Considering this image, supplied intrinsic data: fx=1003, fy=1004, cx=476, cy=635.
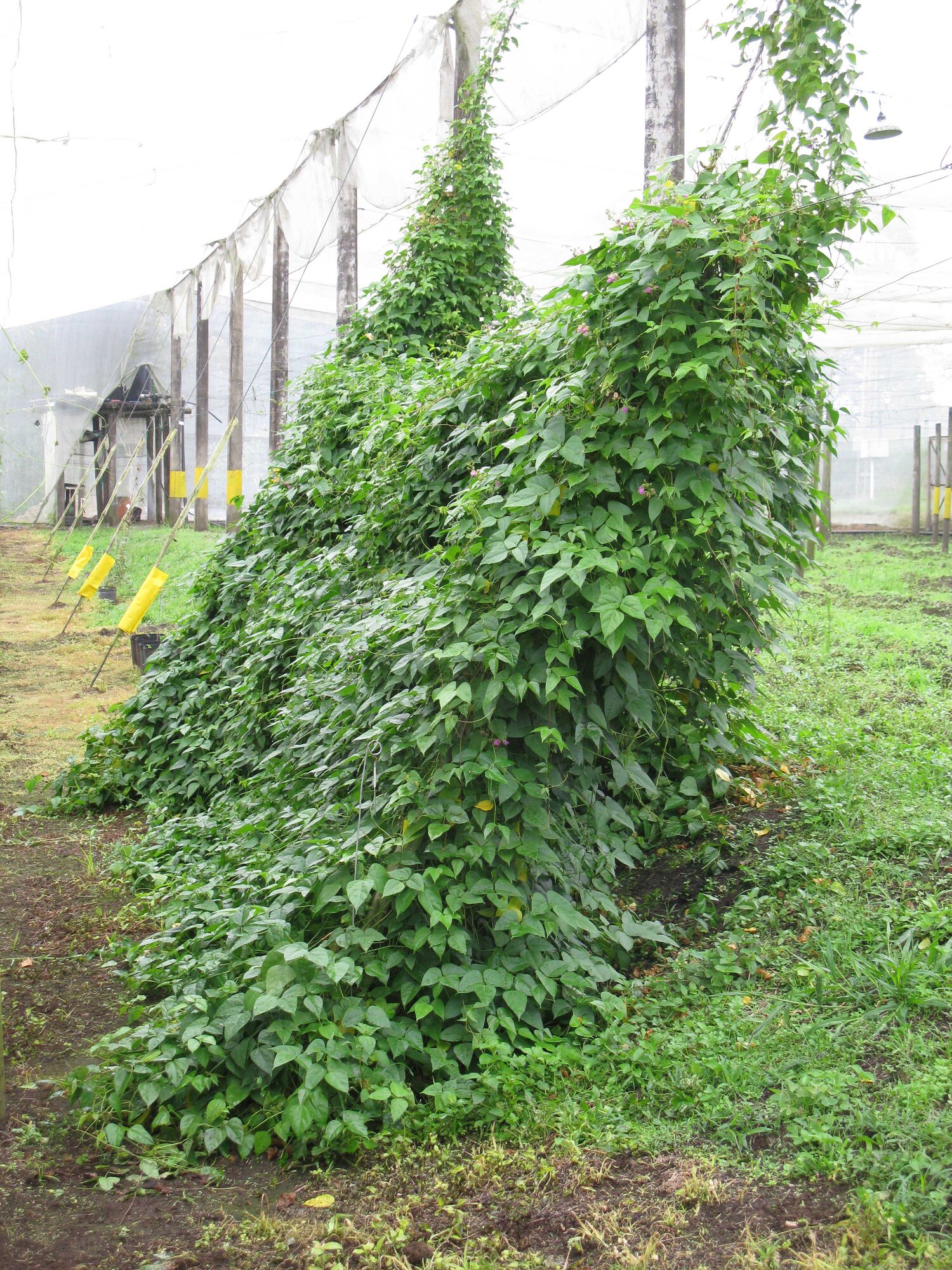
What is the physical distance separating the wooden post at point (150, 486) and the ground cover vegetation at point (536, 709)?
1959 centimetres

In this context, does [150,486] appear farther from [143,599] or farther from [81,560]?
[143,599]

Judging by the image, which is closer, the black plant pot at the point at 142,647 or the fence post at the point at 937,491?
the black plant pot at the point at 142,647

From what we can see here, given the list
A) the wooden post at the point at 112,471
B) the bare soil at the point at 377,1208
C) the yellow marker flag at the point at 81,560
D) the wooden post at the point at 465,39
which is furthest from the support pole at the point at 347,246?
the wooden post at the point at 112,471

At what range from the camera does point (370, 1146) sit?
96.1 inches

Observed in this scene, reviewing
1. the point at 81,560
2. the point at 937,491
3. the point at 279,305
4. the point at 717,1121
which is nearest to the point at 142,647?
the point at 81,560

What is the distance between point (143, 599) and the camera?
720 cm

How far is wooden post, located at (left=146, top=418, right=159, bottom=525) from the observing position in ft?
72.6

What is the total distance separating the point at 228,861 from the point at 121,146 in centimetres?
698

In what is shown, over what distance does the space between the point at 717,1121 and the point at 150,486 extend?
77.4 feet

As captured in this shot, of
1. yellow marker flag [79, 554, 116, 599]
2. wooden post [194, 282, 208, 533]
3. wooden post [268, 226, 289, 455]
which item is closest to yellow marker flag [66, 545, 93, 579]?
yellow marker flag [79, 554, 116, 599]

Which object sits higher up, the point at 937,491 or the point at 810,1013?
the point at 937,491

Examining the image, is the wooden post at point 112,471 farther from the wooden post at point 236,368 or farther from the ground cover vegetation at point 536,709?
the ground cover vegetation at point 536,709

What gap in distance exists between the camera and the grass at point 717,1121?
2.02 metres

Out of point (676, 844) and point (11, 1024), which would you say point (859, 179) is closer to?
point (676, 844)
